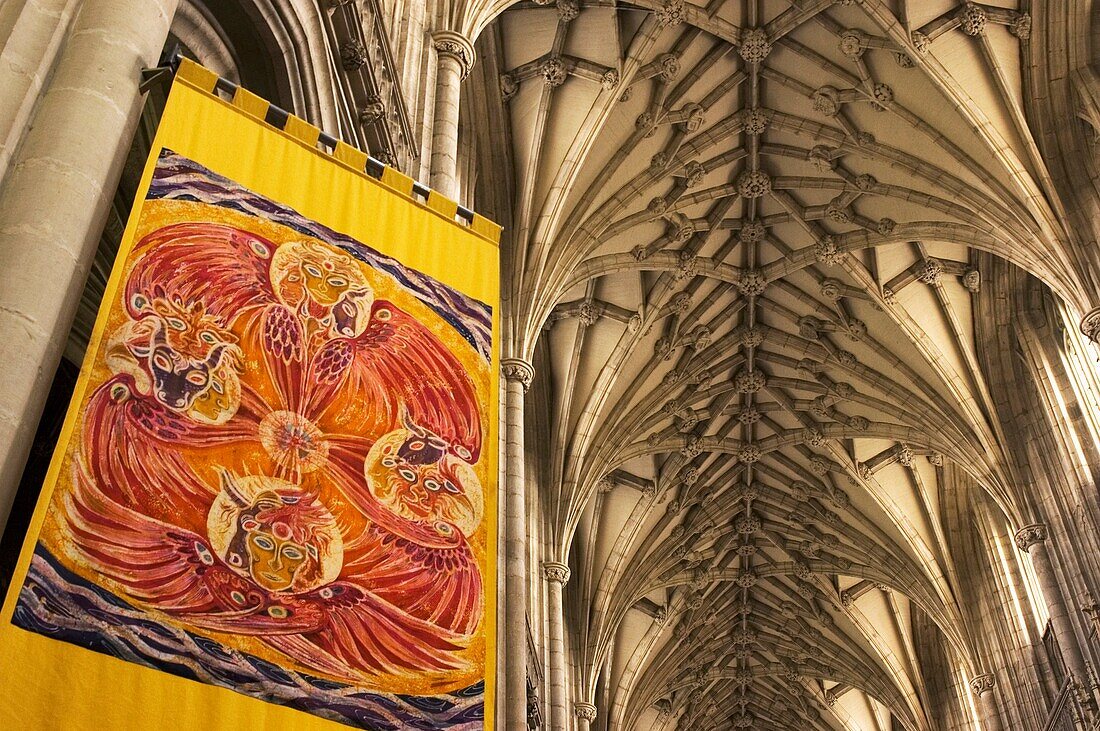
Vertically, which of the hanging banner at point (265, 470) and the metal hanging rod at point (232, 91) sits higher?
the metal hanging rod at point (232, 91)

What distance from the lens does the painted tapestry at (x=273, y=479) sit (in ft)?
15.6

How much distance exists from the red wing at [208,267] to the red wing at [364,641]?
1523 millimetres

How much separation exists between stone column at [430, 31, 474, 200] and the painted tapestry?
403 centimetres

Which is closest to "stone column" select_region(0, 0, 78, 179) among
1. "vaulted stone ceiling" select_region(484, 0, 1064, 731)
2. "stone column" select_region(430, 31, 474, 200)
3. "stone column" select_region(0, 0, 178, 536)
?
"stone column" select_region(0, 0, 178, 536)

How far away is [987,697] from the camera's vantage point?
22.9 m

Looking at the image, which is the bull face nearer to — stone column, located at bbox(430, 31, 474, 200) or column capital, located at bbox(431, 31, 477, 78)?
stone column, located at bbox(430, 31, 474, 200)

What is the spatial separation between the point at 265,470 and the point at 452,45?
7.42 m

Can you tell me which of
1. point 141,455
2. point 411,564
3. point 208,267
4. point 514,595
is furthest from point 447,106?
point 141,455

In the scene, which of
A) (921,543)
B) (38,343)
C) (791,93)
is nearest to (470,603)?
(38,343)

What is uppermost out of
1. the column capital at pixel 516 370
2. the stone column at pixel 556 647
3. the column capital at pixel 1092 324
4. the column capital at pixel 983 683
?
the column capital at pixel 1092 324

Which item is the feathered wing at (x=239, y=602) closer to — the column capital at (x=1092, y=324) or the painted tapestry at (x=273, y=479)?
the painted tapestry at (x=273, y=479)

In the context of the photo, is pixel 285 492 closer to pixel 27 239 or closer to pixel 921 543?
pixel 27 239

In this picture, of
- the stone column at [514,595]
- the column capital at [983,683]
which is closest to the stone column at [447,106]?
the stone column at [514,595]

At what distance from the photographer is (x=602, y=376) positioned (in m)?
21.0
